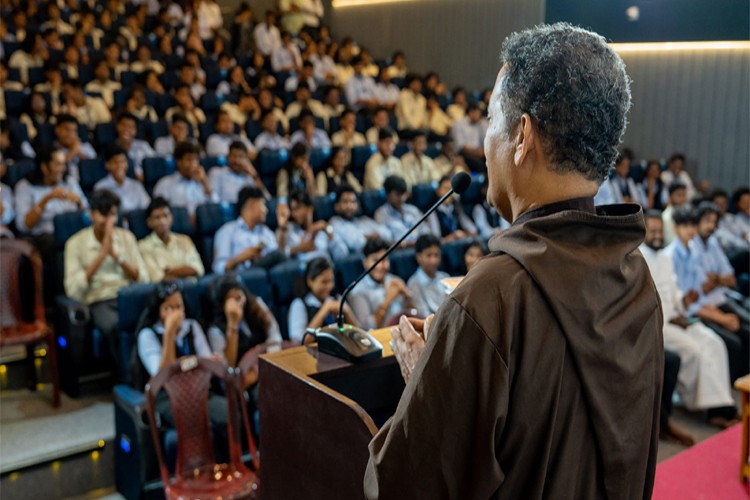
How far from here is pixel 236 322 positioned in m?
2.41

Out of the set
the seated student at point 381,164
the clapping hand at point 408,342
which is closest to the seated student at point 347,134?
the seated student at point 381,164

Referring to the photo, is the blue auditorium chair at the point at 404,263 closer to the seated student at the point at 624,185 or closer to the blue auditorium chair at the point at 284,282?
the blue auditorium chair at the point at 284,282

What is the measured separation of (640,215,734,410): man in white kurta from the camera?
9.82ft

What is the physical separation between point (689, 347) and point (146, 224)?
2263 millimetres

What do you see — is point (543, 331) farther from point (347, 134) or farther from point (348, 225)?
point (347, 134)

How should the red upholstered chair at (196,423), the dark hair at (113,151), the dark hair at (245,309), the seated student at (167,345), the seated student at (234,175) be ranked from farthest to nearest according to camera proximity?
the seated student at (234,175) → the dark hair at (113,151) → the dark hair at (245,309) → the seated student at (167,345) → the red upholstered chair at (196,423)

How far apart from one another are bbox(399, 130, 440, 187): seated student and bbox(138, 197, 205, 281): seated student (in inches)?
76.6

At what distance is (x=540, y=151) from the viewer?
626mm

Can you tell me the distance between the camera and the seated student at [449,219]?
4.09 metres

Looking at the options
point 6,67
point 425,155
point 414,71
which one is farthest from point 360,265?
point 414,71

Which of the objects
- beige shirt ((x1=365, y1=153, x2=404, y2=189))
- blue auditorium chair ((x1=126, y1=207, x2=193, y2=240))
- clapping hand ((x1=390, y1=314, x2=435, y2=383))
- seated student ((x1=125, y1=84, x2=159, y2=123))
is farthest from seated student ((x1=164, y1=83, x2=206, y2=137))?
clapping hand ((x1=390, y1=314, x2=435, y2=383))

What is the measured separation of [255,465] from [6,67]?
11.9 feet

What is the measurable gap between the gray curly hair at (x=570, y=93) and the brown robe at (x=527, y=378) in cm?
5

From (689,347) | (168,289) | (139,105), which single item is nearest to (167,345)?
(168,289)
